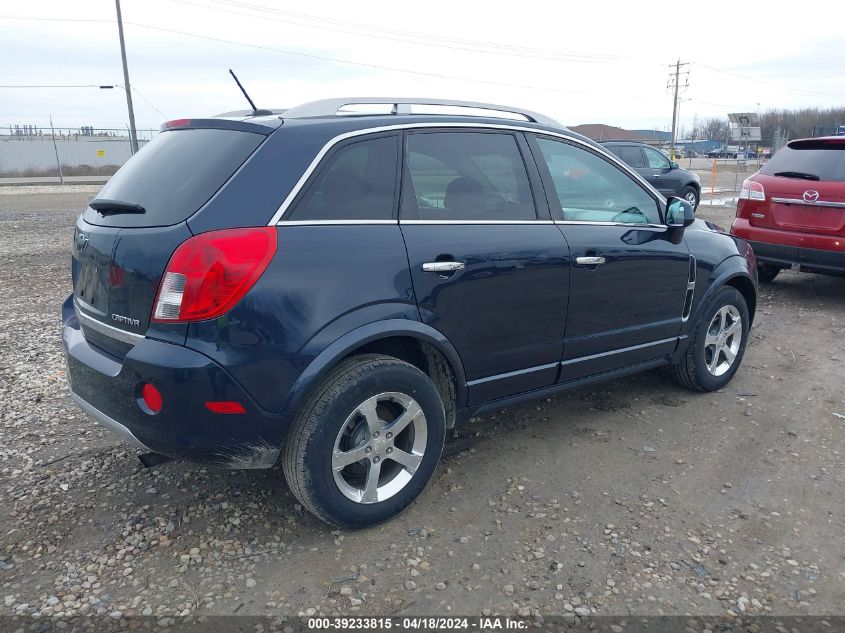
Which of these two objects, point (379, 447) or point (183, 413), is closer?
point (183, 413)

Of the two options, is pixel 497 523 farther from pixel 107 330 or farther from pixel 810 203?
pixel 810 203

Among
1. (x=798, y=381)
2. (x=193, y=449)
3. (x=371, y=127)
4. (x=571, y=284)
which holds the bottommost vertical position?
(x=798, y=381)

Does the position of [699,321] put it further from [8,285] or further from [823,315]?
[8,285]

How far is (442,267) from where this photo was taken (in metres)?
3.05

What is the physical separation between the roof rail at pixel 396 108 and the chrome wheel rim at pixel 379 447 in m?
1.32

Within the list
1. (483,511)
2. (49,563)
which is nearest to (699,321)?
(483,511)

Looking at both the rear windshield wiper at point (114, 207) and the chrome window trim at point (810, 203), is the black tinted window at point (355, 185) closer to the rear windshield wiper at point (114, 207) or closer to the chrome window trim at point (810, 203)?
the rear windshield wiper at point (114, 207)

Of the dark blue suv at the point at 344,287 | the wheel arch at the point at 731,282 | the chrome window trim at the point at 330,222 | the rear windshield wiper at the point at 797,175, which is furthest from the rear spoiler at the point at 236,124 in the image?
the rear windshield wiper at the point at 797,175

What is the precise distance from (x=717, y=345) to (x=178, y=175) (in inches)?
141

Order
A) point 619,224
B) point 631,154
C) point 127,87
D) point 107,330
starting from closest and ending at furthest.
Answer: point 107,330
point 619,224
point 631,154
point 127,87

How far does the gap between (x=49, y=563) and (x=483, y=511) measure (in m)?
1.86

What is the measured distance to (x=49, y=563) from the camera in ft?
9.16

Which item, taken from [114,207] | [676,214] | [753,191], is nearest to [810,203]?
[753,191]

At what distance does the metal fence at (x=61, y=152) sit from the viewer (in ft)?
128
